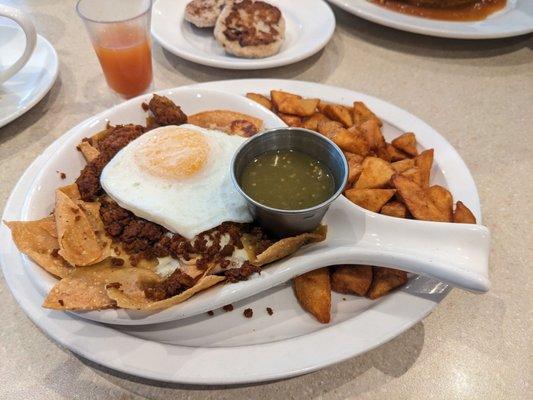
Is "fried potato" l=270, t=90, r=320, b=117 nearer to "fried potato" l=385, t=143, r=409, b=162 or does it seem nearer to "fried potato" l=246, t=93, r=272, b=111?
"fried potato" l=246, t=93, r=272, b=111

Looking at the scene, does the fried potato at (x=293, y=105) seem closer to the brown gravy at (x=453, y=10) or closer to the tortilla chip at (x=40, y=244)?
the tortilla chip at (x=40, y=244)

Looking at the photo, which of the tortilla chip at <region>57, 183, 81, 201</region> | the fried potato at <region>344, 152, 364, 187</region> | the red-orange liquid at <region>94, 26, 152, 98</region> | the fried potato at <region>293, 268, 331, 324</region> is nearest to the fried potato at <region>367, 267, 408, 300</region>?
the fried potato at <region>293, 268, 331, 324</region>

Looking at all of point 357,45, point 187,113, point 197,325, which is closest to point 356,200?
point 197,325

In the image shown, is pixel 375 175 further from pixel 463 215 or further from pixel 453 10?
pixel 453 10

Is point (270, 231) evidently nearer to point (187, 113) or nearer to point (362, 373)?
point (362, 373)

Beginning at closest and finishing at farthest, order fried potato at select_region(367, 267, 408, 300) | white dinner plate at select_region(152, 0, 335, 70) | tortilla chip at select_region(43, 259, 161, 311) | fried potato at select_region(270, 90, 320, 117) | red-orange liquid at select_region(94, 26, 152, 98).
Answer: tortilla chip at select_region(43, 259, 161, 311)
fried potato at select_region(367, 267, 408, 300)
fried potato at select_region(270, 90, 320, 117)
red-orange liquid at select_region(94, 26, 152, 98)
white dinner plate at select_region(152, 0, 335, 70)

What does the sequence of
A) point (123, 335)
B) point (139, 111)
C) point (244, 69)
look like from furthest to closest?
1. point (244, 69)
2. point (139, 111)
3. point (123, 335)

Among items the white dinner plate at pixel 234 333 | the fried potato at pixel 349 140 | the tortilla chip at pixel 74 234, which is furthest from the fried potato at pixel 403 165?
the tortilla chip at pixel 74 234
